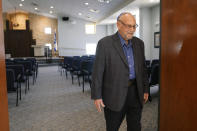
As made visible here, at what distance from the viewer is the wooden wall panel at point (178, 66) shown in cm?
153

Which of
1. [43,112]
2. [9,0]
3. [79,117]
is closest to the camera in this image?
[79,117]

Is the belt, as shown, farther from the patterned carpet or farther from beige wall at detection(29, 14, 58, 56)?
beige wall at detection(29, 14, 58, 56)

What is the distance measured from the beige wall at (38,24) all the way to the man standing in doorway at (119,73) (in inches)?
650

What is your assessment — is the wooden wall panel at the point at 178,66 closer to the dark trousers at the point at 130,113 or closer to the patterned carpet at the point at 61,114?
the dark trousers at the point at 130,113

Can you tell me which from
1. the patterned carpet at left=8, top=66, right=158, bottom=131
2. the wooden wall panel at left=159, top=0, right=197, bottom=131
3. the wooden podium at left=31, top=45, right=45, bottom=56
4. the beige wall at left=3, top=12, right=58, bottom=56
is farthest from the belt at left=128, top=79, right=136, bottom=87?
the beige wall at left=3, top=12, right=58, bottom=56

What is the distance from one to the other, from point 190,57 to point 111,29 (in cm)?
1636

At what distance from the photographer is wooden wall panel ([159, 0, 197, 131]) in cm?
153

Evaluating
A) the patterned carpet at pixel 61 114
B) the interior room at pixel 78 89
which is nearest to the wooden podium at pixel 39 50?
the interior room at pixel 78 89

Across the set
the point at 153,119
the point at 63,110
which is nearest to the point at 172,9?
the point at 153,119

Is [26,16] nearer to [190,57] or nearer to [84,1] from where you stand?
[84,1]

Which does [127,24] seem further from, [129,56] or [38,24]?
[38,24]

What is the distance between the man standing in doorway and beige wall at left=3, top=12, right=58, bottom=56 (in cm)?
1650

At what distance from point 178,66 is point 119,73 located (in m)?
0.57

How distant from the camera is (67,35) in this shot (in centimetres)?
1725
